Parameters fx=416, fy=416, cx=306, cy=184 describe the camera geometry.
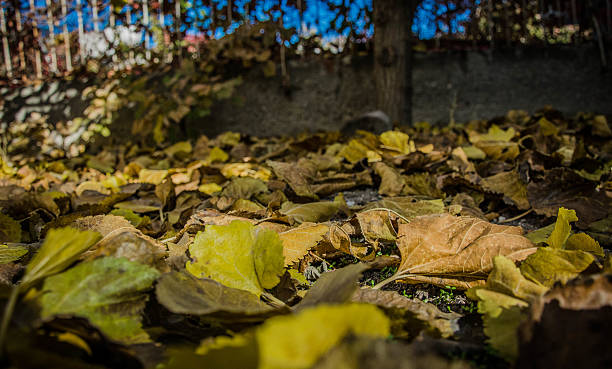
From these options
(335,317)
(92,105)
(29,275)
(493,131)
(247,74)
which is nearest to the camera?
(335,317)

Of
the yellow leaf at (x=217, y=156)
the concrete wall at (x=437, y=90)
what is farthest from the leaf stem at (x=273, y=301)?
the concrete wall at (x=437, y=90)

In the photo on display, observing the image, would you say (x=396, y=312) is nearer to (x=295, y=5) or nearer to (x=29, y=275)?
(x=29, y=275)

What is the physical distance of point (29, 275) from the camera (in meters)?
0.48

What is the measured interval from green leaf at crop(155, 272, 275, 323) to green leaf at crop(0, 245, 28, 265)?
414 mm

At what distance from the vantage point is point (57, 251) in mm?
489

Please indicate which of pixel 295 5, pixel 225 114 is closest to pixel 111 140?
pixel 225 114

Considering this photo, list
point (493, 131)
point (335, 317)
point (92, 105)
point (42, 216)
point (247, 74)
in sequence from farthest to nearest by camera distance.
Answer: point (92, 105) < point (247, 74) < point (493, 131) < point (42, 216) < point (335, 317)

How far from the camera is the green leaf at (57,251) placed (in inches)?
19.1

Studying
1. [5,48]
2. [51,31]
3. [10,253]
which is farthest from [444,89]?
[5,48]

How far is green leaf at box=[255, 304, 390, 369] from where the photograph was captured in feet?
0.89

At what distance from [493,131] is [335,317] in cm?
204

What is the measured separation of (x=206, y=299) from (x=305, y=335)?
0.82ft

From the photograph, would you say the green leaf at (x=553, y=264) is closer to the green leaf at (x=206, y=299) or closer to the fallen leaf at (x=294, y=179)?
the green leaf at (x=206, y=299)

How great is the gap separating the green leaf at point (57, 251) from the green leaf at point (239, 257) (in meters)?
0.15
